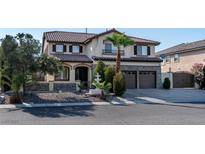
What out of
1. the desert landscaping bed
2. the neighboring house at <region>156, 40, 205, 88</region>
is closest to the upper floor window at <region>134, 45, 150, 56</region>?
the neighboring house at <region>156, 40, 205, 88</region>

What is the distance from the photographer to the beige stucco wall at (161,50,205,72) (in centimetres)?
3584

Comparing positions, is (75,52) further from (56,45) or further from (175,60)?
(175,60)

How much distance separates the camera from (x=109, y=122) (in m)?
11.8

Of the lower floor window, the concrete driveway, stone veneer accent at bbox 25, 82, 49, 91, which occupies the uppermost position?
the lower floor window

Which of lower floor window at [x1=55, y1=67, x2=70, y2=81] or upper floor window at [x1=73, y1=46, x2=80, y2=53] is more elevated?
upper floor window at [x1=73, y1=46, x2=80, y2=53]

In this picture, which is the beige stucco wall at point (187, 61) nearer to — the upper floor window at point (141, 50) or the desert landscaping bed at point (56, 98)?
the upper floor window at point (141, 50)

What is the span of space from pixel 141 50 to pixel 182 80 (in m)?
7.06

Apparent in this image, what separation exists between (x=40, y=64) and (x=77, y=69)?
959cm

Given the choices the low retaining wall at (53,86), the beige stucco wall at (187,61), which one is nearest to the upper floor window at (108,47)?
the low retaining wall at (53,86)

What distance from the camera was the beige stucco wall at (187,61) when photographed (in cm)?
3584

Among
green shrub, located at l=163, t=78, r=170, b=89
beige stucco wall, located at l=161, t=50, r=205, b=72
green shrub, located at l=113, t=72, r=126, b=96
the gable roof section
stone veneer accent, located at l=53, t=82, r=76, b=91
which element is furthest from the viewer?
beige stucco wall, located at l=161, t=50, r=205, b=72

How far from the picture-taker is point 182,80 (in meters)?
35.8

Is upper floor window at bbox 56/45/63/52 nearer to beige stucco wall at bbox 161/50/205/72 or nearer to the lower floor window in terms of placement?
the lower floor window
